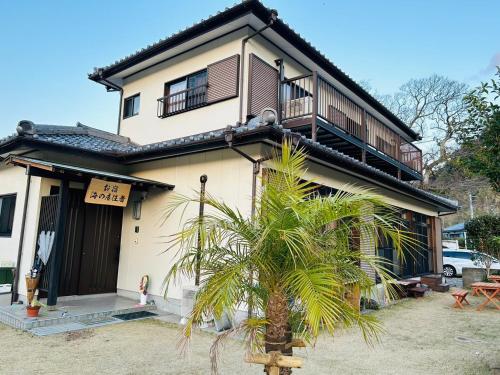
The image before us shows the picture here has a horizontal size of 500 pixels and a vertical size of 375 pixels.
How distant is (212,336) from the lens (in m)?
5.80

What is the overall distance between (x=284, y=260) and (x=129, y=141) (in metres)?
9.08

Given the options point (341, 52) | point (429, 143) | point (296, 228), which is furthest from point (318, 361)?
point (429, 143)

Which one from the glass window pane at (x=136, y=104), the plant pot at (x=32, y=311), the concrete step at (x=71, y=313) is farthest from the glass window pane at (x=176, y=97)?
the plant pot at (x=32, y=311)

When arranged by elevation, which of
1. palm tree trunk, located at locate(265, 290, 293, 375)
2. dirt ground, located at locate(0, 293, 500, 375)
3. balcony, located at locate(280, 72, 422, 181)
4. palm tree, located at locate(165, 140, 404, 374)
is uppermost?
balcony, located at locate(280, 72, 422, 181)

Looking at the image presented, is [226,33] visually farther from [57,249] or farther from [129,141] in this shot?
[57,249]

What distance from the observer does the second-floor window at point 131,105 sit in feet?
35.4

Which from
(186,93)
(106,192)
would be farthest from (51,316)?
(186,93)

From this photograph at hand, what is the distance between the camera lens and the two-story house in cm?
664

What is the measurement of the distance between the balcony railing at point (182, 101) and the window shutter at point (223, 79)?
267 millimetres

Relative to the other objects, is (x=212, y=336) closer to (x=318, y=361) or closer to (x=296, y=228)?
(x=318, y=361)

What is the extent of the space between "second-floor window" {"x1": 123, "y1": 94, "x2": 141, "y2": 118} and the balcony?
467cm

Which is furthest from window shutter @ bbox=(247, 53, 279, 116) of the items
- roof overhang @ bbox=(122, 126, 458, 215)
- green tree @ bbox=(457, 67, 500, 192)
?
green tree @ bbox=(457, 67, 500, 192)

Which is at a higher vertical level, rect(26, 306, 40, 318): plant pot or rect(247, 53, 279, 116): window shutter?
rect(247, 53, 279, 116): window shutter

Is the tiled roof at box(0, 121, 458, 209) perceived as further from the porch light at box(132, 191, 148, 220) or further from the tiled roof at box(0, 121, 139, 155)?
the porch light at box(132, 191, 148, 220)
